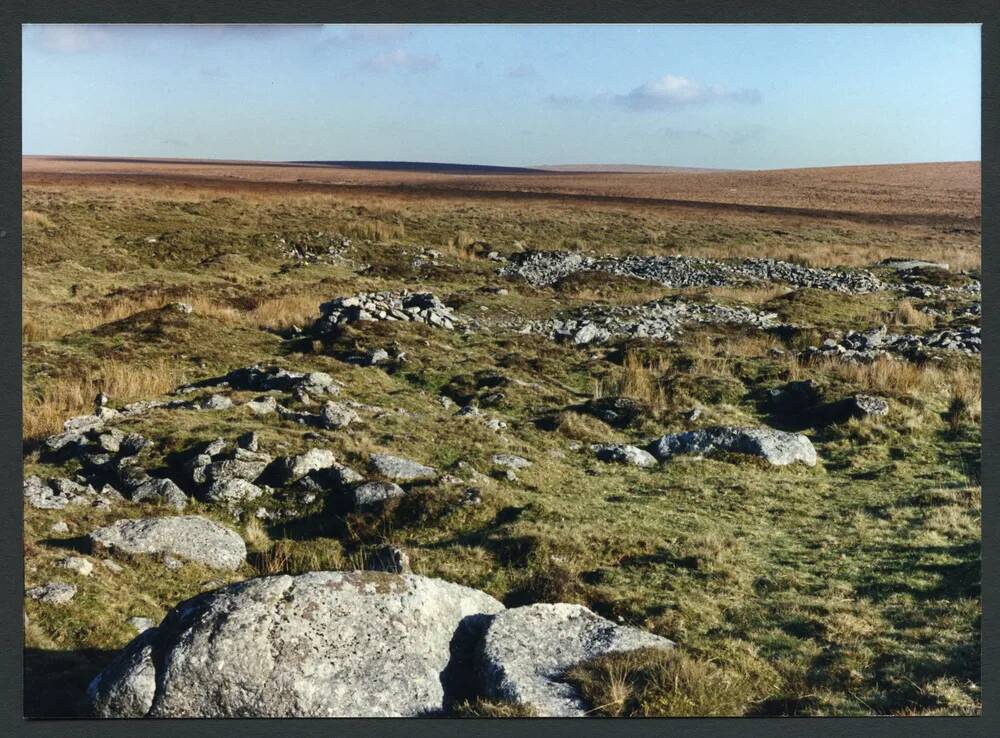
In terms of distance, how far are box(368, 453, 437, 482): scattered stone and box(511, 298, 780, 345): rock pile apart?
31.8 ft

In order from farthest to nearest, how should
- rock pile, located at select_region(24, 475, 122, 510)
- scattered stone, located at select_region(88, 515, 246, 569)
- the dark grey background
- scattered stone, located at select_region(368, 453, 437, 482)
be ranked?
scattered stone, located at select_region(368, 453, 437, 482) → rock pile, located at select_region(24, 475, 122, 510) → scattered stone, located at select_region(88, 515, 246, 569) → the dark grey background

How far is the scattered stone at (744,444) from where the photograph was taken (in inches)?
520

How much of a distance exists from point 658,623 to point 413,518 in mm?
3480

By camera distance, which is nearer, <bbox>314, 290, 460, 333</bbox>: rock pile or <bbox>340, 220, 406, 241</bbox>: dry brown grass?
<bbox>314, 290, 460, 333</bbox>: rock pile

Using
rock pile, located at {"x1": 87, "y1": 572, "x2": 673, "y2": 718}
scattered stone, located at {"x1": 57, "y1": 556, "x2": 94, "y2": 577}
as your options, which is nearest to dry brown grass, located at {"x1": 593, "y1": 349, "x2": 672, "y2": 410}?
rock pile, located at {"x1": 87, "y1": 572, "x2": 673, "y2": 718}

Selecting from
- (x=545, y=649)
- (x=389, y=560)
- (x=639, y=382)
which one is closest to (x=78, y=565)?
(x=389, y=560)

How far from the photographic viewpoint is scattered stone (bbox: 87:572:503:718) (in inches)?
259

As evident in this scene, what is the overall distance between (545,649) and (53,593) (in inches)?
189

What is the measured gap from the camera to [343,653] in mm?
6957

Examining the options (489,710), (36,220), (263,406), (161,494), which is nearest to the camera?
(489,710)

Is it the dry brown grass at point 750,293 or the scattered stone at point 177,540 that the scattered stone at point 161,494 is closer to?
the scattered stone at point 177,540

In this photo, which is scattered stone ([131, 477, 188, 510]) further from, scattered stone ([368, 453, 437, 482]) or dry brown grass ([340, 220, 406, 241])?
dry brown grass ([340, 220, 406, 241])

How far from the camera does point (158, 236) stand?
27.1 m

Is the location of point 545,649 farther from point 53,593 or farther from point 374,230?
point 374,230
